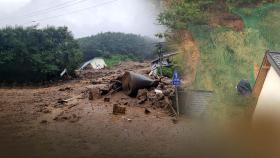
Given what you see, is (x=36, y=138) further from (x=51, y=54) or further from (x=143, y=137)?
(x=51, y=54)

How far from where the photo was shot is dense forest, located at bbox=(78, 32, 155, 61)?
50.0 meters

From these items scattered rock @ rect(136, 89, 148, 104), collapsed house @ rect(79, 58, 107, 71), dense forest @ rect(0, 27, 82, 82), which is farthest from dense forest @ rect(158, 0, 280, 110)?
collapsed house @ rect(79, 58, 107, 71)

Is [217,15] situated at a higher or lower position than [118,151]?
higher

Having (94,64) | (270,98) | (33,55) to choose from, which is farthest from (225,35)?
(94,64)

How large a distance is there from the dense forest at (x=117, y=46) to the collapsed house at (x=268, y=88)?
32076 mm

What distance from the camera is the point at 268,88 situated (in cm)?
1702

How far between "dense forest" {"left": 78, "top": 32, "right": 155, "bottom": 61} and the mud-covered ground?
20476 mm

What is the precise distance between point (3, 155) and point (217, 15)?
19588mm

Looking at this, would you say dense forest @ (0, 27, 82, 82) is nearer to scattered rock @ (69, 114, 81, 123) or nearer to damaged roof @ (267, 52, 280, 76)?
scattered rock @ (69, 114, 81, 123)

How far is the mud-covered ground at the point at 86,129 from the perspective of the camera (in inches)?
659

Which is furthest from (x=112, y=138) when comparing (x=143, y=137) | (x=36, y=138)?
(x=36, y=138)

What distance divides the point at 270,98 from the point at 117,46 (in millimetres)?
35187

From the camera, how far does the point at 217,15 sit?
3138 cm

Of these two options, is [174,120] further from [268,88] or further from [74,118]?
[268,88]
